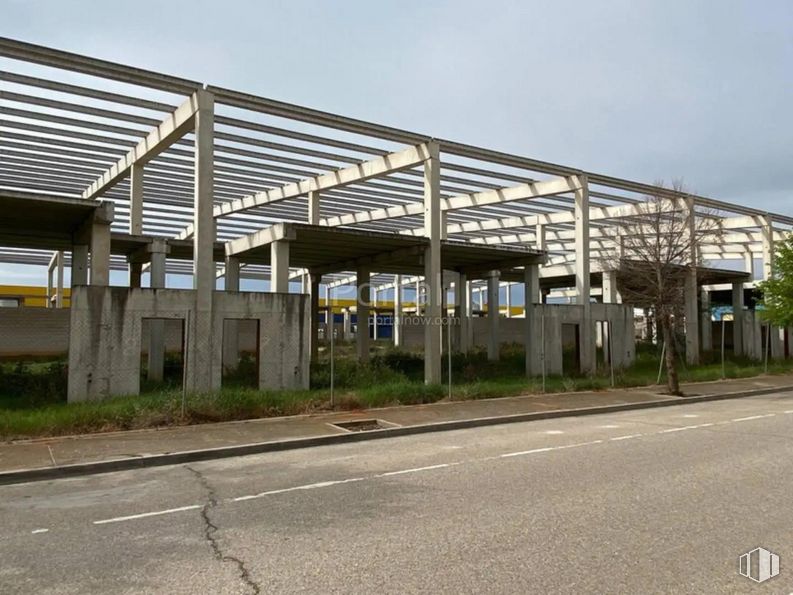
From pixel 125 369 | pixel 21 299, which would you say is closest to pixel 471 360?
pixel 125 369

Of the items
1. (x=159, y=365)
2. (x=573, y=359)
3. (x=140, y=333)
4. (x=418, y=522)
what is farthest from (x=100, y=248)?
(x=573, y=359)

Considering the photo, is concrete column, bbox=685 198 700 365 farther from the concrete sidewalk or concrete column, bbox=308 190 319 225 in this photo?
concrete column, bbox=308 190 319 225

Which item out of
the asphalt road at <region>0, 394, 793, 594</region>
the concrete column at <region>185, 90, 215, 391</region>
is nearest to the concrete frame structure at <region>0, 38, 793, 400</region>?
the concrete column at <region>185, 90, 215, 391</region>

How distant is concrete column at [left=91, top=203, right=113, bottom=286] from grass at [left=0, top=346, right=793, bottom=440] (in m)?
2.74

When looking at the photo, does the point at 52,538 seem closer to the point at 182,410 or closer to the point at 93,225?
Answer: the point at 182,410

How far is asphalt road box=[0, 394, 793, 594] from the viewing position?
4480mm

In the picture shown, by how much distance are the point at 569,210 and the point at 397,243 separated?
12068 millimetres

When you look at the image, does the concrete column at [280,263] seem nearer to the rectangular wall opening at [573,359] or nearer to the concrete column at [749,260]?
the rectangular wall opening at [573,359]

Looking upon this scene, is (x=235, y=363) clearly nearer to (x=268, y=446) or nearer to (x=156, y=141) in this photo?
(x=156, y=141)

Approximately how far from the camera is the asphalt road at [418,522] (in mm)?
4480

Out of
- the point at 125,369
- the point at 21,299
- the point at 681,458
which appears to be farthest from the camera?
the point at 21,299

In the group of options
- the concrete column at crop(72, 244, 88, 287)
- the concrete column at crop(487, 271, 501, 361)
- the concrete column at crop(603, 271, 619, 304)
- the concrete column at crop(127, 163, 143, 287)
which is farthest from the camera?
the concrete column at crop(487, 271, 501, 361)

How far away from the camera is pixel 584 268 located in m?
22.6

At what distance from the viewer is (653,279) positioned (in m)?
20.5
